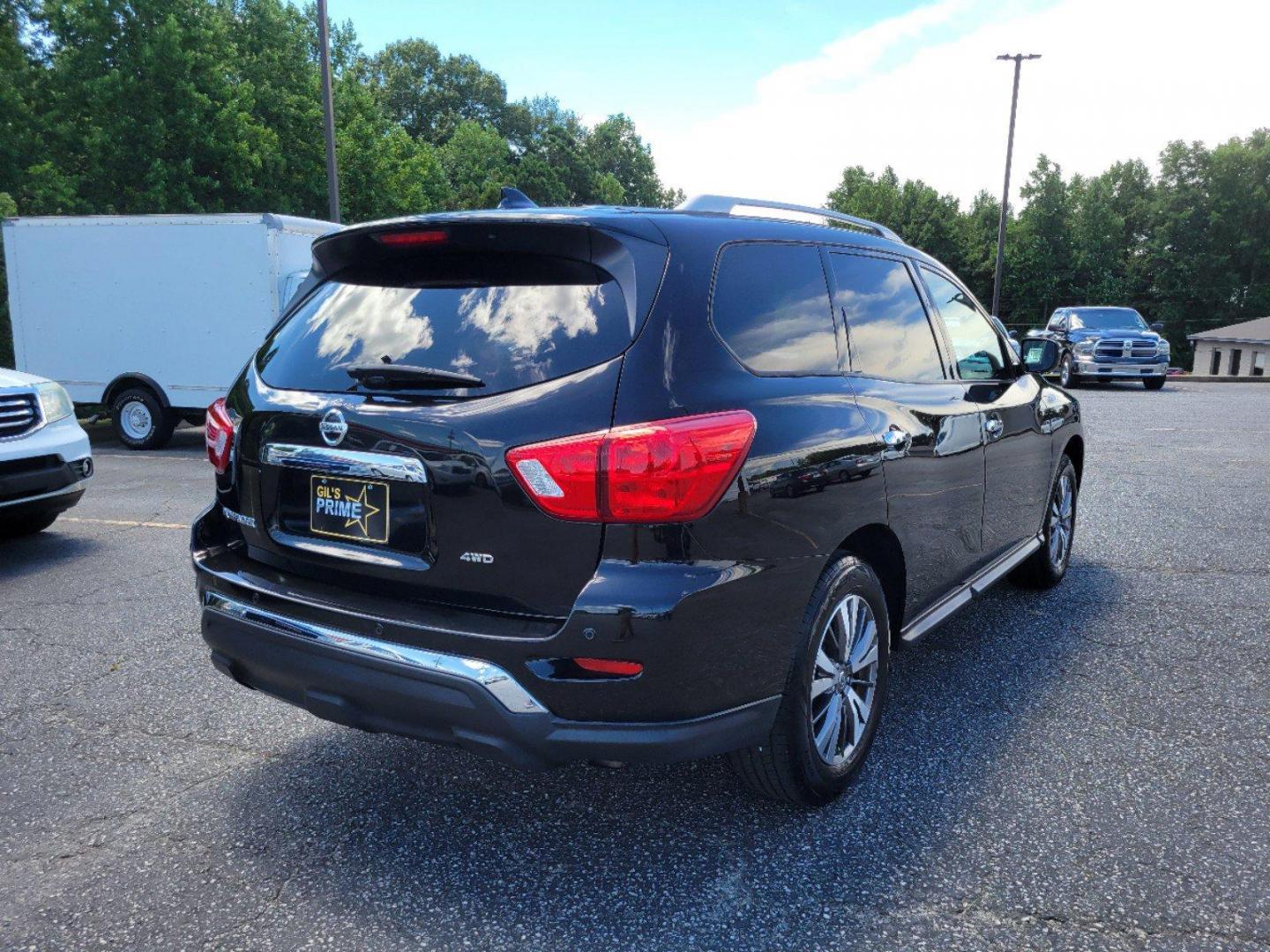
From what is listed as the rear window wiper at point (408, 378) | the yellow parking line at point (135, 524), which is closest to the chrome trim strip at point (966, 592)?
the rear window wiper at point (408, 378)

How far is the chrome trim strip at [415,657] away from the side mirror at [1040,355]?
373cm

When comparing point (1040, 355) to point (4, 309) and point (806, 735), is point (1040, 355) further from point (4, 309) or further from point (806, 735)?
point (4, 309)

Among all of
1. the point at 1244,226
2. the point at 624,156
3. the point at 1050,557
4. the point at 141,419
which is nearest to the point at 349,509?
the point at 1050,557

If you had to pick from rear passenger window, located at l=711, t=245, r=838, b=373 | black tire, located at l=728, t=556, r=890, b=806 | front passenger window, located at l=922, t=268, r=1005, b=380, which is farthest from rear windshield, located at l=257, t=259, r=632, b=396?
front passenger window, located at l=922, t=268, r=1005, b=380

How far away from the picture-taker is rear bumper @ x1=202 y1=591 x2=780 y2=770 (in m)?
2.42

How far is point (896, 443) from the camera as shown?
10.9 ft

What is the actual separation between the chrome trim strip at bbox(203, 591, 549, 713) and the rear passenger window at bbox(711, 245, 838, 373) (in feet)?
3.56

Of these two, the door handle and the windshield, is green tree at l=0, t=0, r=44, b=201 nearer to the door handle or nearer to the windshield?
the windshield

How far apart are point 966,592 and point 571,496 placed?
7.55 ft

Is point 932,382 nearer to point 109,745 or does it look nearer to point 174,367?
point 109,745

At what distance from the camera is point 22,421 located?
20.5 feet

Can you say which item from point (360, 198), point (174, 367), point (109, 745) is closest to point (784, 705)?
point (109, 745)

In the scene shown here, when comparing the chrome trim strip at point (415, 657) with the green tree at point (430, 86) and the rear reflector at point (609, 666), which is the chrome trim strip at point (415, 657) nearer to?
the rear reflector at point (609, 666)

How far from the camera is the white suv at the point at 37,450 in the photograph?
19.9ft
